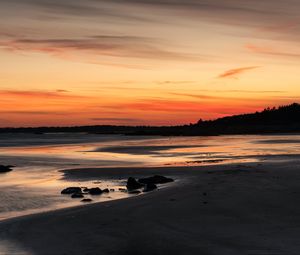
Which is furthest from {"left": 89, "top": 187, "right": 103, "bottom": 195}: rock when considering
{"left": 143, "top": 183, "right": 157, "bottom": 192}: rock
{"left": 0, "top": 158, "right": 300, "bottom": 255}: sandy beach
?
{"left": 0, "top": 158, "right": 300, "bottom": 255}: sandy beach

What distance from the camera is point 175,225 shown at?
11.9m

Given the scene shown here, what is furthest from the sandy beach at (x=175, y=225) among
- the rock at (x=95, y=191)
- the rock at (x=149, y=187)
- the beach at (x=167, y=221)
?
the rock at (x=95, y=191)

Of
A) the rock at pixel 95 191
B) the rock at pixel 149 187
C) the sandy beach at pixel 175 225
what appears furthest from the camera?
the rock at pixel 149 187

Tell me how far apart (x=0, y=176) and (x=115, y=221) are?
1652 cm

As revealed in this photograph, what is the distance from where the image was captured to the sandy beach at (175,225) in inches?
400

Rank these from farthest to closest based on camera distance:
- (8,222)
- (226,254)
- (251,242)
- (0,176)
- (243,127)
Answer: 1. (243,127)
2. (0,176)
3. (8,222)
4. (251,242)
5. (226,254)

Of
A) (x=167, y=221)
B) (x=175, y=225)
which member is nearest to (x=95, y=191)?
(x=167, y=221)

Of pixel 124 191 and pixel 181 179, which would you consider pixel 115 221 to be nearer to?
pixel 124 191

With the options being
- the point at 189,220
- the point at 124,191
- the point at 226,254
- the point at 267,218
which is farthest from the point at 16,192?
the point at 226,254

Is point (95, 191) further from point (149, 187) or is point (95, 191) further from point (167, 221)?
point (167, 221)

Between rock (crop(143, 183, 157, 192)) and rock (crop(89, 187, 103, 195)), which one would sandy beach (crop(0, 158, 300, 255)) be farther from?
rock (crop(89, 187, 103, 195))

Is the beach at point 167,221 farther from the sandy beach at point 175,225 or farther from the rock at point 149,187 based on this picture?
the rock at point 149,187

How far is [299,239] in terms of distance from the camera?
404 inches

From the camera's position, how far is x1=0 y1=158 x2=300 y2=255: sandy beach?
10148 mm
